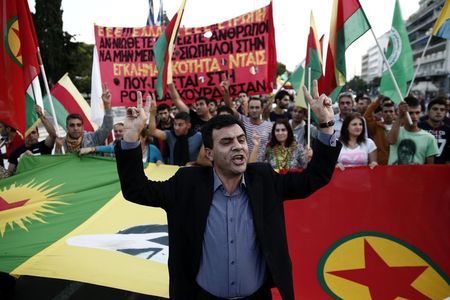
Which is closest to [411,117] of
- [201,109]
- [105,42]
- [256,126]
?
[256,126]

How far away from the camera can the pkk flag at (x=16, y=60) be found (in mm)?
4168

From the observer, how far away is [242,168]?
6.48 feet

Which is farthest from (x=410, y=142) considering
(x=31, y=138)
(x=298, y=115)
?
(x=31, y=138)

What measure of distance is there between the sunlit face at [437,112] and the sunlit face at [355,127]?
1328 millimetres

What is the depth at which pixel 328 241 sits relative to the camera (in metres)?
3.26

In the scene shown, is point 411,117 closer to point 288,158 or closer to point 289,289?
point 288,158

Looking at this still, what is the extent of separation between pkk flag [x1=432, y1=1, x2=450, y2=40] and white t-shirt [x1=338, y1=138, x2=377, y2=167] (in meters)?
1.50

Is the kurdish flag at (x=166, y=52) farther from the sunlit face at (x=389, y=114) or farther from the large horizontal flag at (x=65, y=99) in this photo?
the sunlit face at (x=389, y=114)

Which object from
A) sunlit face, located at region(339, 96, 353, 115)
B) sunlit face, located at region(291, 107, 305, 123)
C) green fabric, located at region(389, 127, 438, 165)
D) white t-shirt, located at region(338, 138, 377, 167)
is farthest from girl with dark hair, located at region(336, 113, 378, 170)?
sunlit face, located at region(291, 107, 305, 123)

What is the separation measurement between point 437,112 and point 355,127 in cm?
141

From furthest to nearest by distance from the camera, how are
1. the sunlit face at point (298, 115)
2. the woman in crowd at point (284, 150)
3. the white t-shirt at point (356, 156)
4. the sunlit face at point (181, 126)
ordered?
the sunlit face at point (298, 115) < the sunlit face at point (181, 126) < the woman in crowd at point (284, 150) < the white t-shirt at point (356, 156)

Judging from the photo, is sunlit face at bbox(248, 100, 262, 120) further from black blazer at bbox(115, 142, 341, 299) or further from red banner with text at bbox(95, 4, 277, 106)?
black blazer at bbox(115, 142, 341, 299)

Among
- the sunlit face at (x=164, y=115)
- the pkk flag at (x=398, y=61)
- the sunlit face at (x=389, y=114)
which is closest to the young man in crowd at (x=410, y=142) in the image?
the pkk flag at (x=398, y=61)

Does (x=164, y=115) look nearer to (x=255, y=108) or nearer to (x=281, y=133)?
(x=255, y=108)
